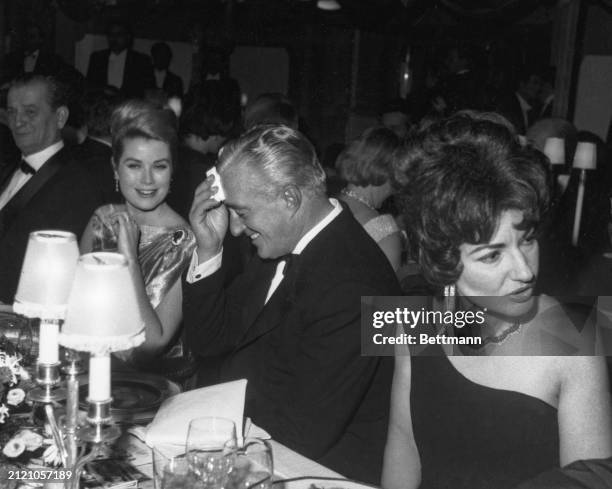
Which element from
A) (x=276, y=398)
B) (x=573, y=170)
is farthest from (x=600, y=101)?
(x=276, y=398)

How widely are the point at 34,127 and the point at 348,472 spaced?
94.5 inches

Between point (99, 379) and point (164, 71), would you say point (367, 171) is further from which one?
point (164, 71)

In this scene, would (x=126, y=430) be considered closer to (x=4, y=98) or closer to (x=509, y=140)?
(x=509, y=140)

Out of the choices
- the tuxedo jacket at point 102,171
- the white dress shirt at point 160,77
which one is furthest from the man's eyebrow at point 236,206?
the white dress shirt at point 160,77

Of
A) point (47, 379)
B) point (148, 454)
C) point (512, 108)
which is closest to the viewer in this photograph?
point (47, 379)

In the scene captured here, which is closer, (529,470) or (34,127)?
(529,470)

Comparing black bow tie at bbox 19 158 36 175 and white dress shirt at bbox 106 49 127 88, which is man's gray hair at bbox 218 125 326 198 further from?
white dress shirt at bbox 106 49 127 88

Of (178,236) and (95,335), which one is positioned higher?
(178,236)

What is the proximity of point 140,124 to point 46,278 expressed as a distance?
4.72ft

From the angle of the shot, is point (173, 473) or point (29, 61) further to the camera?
point (29, 61)

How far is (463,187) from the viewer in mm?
1912

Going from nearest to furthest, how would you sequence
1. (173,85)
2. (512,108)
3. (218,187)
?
(218,187) < (512,108) < (173,85)

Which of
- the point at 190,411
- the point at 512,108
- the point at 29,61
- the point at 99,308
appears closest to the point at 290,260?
the point at 190,411

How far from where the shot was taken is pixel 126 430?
2.00 m
